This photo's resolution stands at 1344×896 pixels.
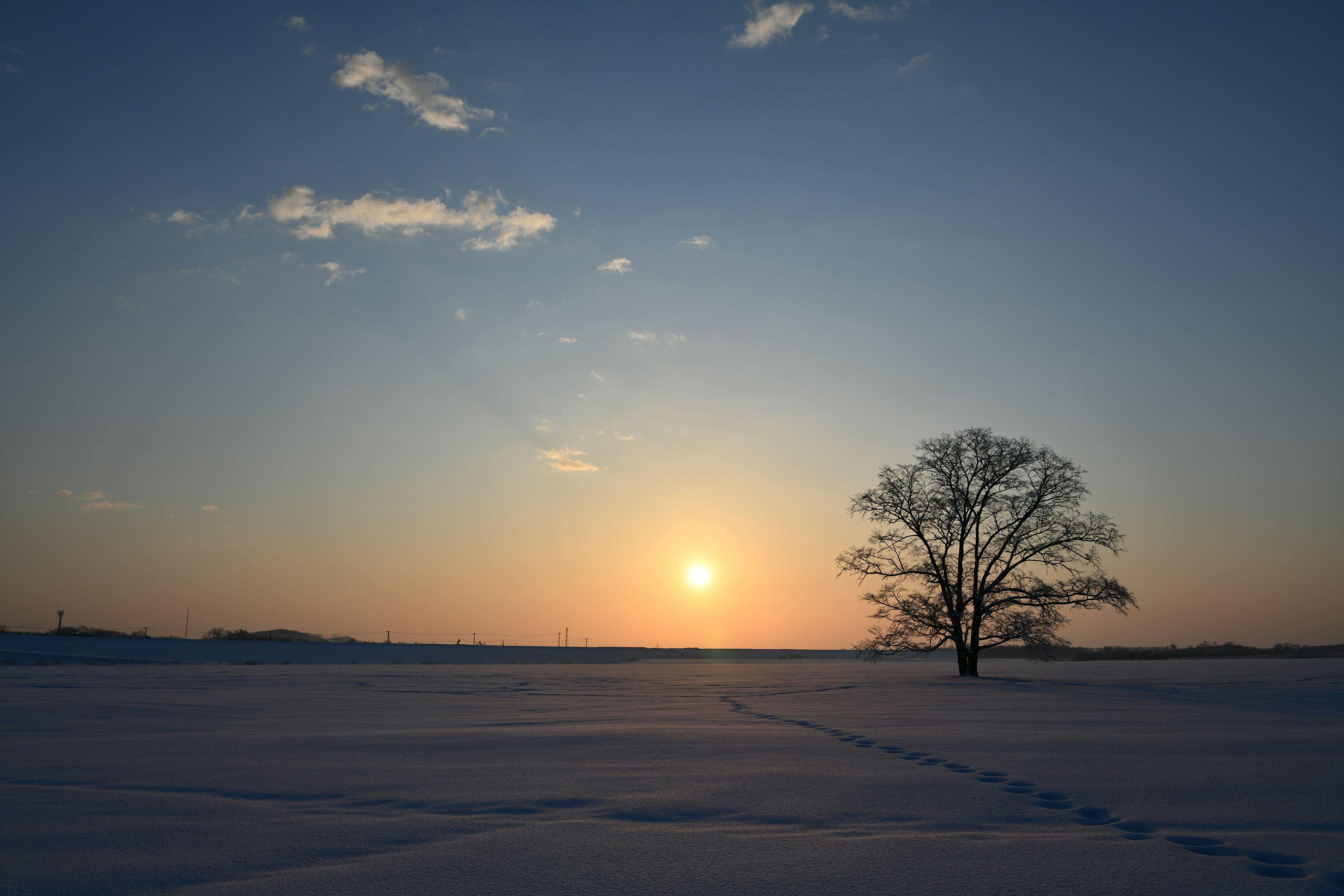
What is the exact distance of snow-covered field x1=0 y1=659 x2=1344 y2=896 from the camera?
2447 millimetres

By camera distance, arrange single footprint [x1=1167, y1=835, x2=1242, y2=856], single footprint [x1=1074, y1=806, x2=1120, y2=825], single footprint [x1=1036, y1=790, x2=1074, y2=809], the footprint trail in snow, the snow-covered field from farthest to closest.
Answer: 1. single footprint [x1=1036, y1=790, x2=1074, y2=809]
2. single footprint [x1=1074, y1=806, x2=1120, y2=825]
3. single footprint [x1=1167, y1=835, x2=1242, y2=856]
4. the footprint trail in snow
5. the snow-covered field

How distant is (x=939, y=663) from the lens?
32.7 meters

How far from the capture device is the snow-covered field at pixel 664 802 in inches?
96.3

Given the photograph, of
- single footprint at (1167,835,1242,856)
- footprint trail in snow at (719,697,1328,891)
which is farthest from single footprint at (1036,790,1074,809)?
single footprint at (1167,835,1242,856)

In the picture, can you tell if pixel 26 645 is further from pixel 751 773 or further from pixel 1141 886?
pixel 1141 886

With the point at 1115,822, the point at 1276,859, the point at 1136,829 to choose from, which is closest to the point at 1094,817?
the point at 1115,822

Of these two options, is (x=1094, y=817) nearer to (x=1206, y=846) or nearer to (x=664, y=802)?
(x=1206, y=846)

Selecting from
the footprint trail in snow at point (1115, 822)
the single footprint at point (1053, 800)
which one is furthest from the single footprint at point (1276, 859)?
the single footprint at point (1053, 800)

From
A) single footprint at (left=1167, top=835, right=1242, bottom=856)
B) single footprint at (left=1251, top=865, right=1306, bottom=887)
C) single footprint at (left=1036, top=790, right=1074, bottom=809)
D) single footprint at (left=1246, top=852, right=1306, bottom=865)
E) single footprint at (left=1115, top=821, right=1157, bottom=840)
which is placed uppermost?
single footprint at (left=1251, top=865, right=1306, bottom=887)

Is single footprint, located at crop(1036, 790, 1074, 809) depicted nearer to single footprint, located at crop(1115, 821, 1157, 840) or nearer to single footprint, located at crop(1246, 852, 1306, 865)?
single footprint, located at crop(1115, 821, 1157, 840)

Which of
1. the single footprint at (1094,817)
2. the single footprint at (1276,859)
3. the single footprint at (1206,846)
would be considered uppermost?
the single footprint at (1276,859)

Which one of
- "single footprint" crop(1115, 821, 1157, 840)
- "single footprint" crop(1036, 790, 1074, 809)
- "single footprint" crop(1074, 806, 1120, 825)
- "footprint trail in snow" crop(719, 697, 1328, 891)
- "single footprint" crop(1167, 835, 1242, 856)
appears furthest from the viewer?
"single footprint" crop(1036, 790, 1074, 809)

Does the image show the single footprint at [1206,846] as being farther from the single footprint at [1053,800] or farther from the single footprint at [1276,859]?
the single footprint at [1053,800]

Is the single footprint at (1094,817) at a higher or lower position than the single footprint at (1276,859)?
lower
